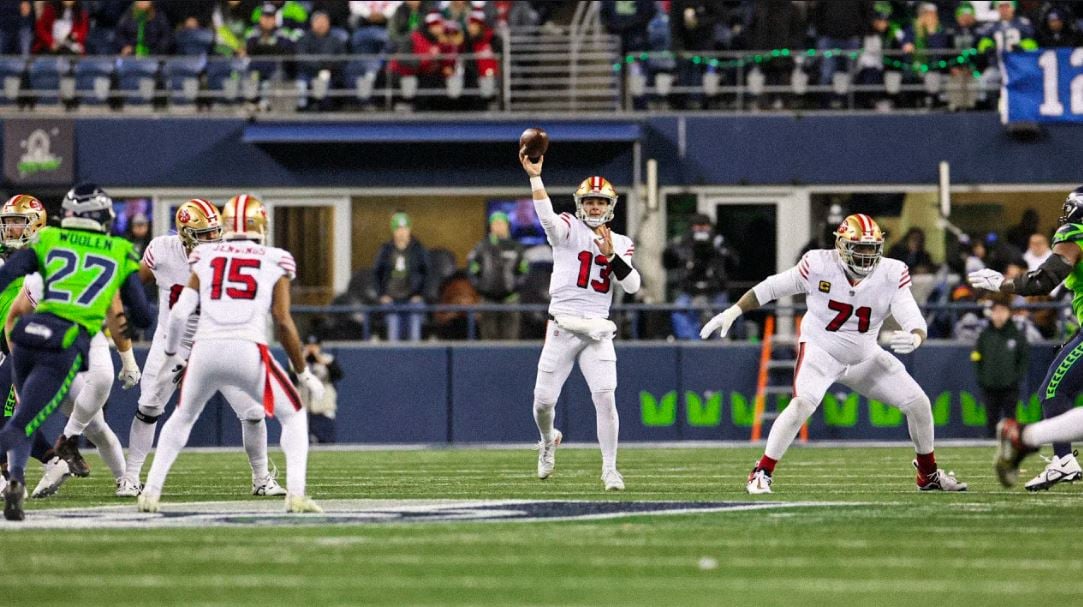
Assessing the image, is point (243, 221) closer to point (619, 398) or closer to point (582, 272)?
point (582, 272)

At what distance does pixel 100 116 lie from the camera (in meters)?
21.4

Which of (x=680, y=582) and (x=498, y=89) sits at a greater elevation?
(x=498, y=89)

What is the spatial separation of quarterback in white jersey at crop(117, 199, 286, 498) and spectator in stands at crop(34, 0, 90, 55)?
35.4 feet

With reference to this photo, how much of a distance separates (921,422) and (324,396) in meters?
9.22

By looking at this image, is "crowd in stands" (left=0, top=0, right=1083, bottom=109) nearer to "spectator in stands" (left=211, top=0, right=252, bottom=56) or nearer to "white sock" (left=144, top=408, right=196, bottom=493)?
"spectator in stands" (left=211, top=0, right=252, bottom=56)

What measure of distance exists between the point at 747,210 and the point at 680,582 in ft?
50.3

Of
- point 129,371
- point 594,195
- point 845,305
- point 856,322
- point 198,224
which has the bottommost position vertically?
point 129,371

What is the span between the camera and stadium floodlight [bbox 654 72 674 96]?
2086 centimetres

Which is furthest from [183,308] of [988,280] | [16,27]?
[16,27]

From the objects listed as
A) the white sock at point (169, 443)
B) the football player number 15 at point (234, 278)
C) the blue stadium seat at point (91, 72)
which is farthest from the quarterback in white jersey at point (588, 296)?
the blue stadium seat at point (91, 72)

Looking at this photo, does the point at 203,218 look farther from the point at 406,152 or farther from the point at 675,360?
the point at 406,152

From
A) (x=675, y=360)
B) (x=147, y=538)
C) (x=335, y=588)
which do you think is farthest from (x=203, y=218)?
(x=675, y=360)

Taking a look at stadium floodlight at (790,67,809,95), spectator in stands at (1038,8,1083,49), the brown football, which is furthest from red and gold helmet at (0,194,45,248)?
spectator in stands at (1038,8,1083,49)

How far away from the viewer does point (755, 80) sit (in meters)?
20.7
